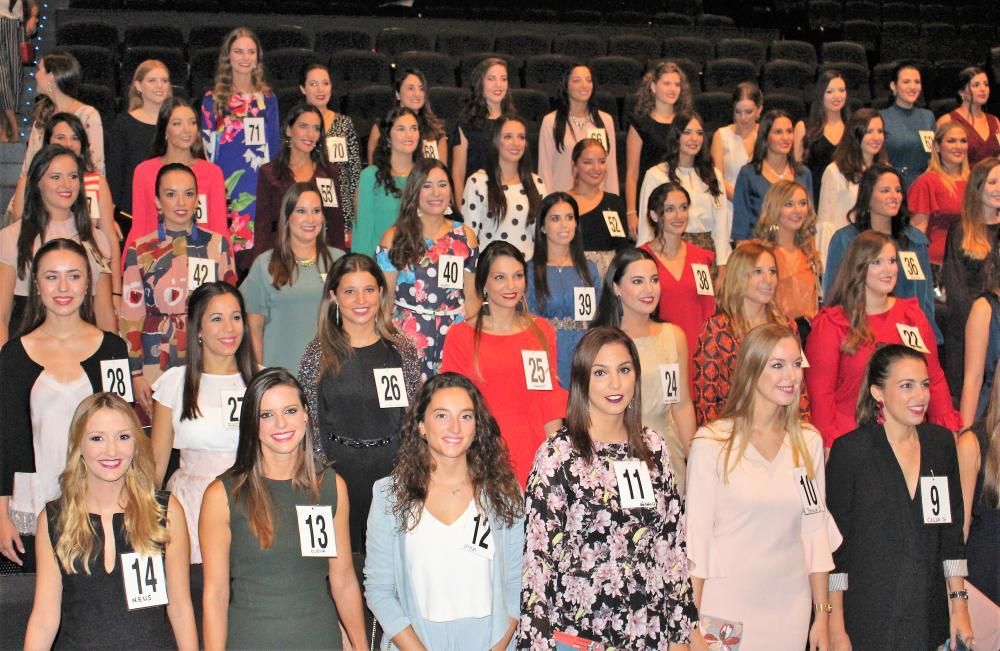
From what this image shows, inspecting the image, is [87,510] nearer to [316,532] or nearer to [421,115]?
[316,532]

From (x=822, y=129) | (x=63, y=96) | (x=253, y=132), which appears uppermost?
(x=63, y=96)

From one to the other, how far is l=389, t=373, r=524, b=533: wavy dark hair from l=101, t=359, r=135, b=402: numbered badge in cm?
135

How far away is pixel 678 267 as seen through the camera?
6.42 m

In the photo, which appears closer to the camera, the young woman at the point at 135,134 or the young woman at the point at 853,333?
the young woman at the point at 853,333

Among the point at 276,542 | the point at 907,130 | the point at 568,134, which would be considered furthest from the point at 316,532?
the point at 907,130

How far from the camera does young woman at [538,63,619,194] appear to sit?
801 centimetres

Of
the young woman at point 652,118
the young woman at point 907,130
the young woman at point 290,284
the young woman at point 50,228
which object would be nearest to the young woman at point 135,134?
the young woman at point 50,228

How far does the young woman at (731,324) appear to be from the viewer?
5.58 meters

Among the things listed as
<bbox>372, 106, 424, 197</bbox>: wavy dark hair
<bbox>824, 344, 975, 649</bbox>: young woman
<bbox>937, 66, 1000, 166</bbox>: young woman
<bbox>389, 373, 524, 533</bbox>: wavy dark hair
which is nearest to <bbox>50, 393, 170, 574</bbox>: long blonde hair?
<bbox>389, 373, 524, 533</bbox>: wavy dark hair

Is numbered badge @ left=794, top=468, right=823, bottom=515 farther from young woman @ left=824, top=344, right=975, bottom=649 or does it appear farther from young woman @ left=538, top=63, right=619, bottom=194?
young woman @ left=538, top=63, right=619, bottom=194

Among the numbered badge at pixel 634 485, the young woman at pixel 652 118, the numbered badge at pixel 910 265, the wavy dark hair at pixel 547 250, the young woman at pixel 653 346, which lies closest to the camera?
the numbered badge at pixel 634 485

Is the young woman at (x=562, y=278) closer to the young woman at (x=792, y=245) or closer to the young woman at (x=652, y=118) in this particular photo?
the young woman at (x=792, y=245)

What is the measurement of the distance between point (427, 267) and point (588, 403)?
2076mm

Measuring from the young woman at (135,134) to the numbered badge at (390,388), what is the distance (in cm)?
292
